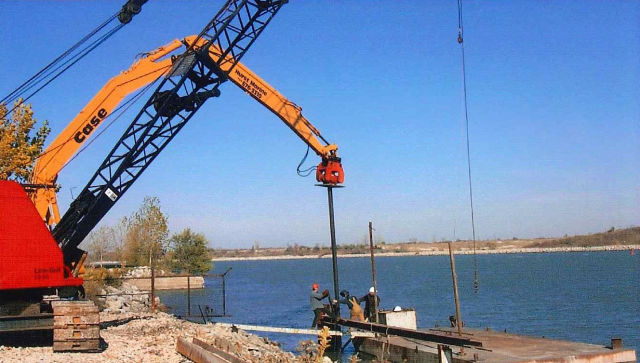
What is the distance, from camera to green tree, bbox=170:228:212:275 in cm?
7556

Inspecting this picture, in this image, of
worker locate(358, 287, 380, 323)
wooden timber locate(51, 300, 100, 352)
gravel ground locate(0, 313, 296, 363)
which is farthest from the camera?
→ worker locate(358, 287, 380, 323)

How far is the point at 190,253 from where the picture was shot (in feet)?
252

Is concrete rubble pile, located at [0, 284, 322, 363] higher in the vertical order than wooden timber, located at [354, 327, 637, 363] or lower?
higher

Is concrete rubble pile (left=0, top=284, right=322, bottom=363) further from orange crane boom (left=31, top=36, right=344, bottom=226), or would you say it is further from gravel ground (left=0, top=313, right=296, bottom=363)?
orange crane boom (left=31, top=36, right=344, bottom=226)

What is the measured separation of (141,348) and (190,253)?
6387 centimetres

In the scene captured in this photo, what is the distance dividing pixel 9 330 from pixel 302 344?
9115 millimetres

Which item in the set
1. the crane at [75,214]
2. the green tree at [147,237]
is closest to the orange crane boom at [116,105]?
the crane at [75,214]

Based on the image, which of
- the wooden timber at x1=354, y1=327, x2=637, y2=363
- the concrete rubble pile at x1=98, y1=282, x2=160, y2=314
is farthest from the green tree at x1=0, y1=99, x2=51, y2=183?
the wooden timber at x1=354, y1=327, x2=637, y2=363

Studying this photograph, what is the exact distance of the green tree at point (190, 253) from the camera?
75562mm

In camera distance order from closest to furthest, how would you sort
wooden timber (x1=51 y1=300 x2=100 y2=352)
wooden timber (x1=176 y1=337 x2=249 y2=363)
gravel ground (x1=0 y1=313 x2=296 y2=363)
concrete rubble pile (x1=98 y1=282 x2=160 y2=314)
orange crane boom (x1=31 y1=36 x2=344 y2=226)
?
wooden timber (x1=176 y1=337 x2=249 y2=363), gravel ground (x1=0 y1=313 x2=296 y2=363), wooden timber (x1=51 y1=300 x2=100 y2=352), orange crane boom (x1=31 y1=36 x2=344 y2=226), concrete rubble pile (x1=98 y1=282 x2=160 y2=314)

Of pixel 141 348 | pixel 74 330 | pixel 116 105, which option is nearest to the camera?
pixel 74 330

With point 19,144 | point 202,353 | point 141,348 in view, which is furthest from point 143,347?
point 19,144

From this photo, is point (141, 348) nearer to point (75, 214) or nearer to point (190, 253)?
point (75, 214)

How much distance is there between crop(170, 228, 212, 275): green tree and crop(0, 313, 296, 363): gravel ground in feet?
187
